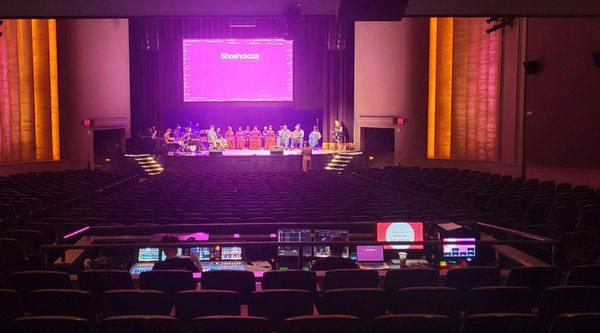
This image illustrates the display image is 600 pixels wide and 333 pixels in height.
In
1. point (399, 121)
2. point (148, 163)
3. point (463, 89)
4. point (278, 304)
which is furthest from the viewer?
point (399, 121)

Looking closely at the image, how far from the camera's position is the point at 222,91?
2630cm

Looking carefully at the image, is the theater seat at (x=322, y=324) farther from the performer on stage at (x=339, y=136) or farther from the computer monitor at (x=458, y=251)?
the performer on stage at (x=339, y=136)

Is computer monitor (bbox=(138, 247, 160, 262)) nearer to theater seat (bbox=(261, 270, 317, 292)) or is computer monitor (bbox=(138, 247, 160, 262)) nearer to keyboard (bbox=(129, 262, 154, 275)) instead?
keyboard (bbox=(129, 262, 154, 275))

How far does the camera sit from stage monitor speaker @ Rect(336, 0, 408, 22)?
9.10 m

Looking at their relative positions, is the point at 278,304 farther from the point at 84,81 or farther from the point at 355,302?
the point at 84,81

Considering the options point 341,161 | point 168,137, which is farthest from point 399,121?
point 168,137

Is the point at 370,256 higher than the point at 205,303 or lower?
lower

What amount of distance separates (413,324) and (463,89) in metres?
19.4

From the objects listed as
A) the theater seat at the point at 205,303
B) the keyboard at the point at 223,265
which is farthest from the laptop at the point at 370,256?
the theater seat at the point at 205,303

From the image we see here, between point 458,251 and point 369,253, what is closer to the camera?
point 458,251

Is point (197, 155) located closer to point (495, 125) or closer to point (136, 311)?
point (495, 125)

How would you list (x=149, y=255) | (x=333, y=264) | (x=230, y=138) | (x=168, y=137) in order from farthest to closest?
1. (x=230, y=138)
2. (x=168, y=137)
3. (x=149, y=255)
4. (x=333, y=264)

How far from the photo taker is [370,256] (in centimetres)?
670

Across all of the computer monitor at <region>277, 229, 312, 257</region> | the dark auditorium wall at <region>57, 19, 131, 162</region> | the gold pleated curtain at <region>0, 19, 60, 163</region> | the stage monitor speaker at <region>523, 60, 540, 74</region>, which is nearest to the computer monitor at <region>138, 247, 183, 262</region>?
the computer monitor at <region>277, 229, 312, 257</region>
